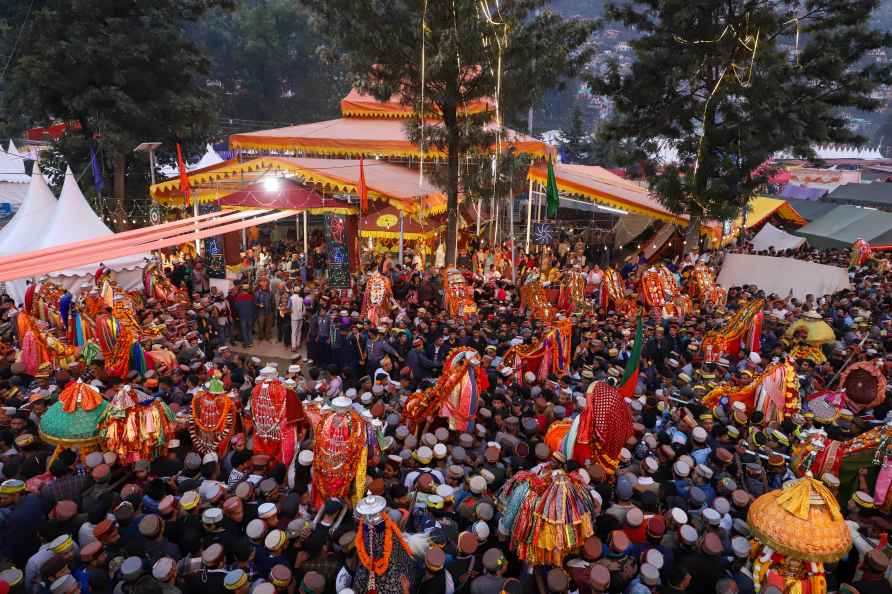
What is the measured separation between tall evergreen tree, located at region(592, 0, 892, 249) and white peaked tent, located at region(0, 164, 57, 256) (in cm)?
1526

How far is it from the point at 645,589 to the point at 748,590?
2.13 feet

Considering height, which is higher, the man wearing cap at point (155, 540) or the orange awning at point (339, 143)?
the orange awning at point (339, 143)

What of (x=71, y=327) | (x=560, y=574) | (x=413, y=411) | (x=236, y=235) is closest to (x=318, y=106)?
(x=236, y=235)

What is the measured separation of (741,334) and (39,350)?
32.0 feet

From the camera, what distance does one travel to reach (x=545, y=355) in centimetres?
810

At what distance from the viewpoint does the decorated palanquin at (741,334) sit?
8.84m

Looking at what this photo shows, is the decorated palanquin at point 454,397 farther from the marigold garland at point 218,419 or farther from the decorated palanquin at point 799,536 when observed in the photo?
the decorated palanquin at point 799,536

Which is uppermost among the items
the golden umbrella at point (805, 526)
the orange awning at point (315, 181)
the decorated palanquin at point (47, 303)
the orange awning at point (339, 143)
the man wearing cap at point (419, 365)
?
the orange awning at point (339, 143)

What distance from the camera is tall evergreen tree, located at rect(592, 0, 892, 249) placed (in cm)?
1619

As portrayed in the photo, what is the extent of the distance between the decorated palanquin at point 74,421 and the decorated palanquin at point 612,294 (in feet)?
29.7

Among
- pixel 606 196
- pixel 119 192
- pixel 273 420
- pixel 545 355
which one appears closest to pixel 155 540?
pixel 273 420

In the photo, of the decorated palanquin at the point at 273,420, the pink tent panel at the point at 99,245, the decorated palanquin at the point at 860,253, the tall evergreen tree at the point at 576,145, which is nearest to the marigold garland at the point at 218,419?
the decorated palanquin at the point at 273,420

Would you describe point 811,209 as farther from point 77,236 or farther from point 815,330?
point 77,236

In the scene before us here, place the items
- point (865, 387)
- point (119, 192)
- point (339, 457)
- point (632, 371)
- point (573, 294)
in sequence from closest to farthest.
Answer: point (339, 457) < point (632, 371) < point (865, 387) < point (573, 294) < point (119, 192)
